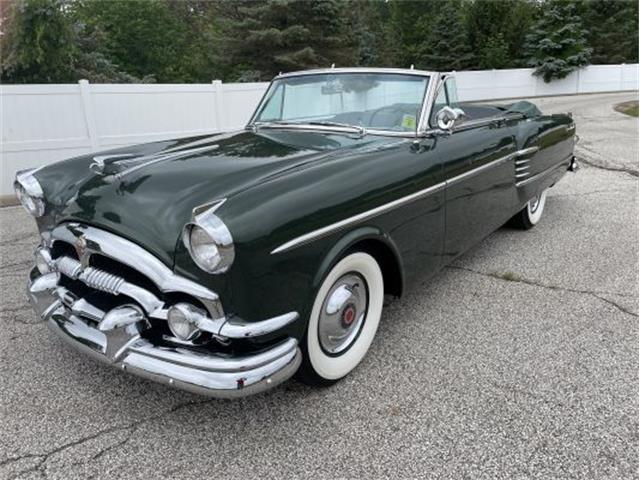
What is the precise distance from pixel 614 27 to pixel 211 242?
127ft

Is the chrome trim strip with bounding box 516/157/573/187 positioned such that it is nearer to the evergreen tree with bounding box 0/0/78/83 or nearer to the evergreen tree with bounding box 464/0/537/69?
the evergreen tree with bounding box 0/0/78/83

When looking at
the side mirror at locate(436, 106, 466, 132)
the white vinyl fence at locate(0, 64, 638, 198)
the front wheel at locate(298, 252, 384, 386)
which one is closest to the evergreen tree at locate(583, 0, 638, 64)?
the white vinyl fence at locate(0, 64, 638, 198)

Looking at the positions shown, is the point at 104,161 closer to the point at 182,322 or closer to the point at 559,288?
the point at 182,322

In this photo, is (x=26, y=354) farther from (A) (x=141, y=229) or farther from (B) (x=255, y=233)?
(B) (x=255, y=233)

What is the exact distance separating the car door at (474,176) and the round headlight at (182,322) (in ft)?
5.87

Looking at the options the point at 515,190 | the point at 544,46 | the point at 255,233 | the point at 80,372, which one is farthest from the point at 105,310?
the point at 544,46

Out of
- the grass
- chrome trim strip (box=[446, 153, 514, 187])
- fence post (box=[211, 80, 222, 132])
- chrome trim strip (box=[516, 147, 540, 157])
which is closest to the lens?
chrome trim strip (box=[446, 153, 514, 187])

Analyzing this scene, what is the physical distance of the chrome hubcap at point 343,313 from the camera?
2463 mm

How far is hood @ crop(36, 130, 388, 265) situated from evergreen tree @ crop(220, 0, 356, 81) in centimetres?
1650

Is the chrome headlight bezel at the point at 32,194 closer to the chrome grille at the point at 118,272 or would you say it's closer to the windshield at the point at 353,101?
the chrome grille at the point at 118,272

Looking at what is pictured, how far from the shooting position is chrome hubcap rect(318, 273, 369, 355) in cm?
246

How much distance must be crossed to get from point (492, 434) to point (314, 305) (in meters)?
0.96

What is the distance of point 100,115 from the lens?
8477 millimetres

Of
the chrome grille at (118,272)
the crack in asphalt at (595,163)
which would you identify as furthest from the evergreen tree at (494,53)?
the chrome grille at (118,272)
